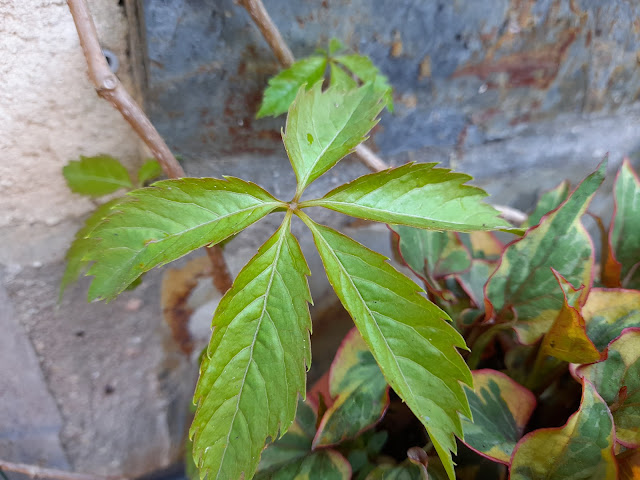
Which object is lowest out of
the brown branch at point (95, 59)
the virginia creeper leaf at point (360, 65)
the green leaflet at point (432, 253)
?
the green leaflet at point (432, 253)

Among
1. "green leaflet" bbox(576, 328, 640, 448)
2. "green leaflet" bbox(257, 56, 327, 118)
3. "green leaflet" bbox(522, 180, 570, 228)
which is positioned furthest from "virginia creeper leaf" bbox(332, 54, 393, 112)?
"green leaflet" bbox(576, 328, 640, 448)

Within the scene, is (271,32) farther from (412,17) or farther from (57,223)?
(57,223)

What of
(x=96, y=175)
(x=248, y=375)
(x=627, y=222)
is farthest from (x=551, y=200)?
(x=96, y=175)

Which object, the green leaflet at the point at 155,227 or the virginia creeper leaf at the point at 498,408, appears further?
the virginia creeper leaf at the point at 498,408

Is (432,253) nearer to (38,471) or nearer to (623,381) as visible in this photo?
(623,381)

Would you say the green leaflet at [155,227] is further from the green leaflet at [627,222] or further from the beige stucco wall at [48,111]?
the green leaflet at [627,222]

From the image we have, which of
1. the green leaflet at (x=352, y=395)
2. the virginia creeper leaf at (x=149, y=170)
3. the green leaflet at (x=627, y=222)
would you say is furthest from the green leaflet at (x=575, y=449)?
the virginia creeper leaf at (x=149, y=170)
